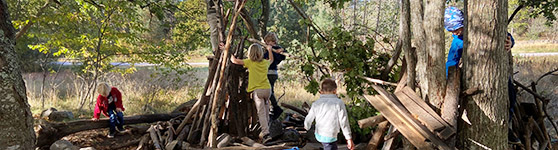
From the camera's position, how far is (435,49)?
335 cm

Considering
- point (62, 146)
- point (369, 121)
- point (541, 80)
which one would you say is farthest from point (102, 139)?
point (541, 80)

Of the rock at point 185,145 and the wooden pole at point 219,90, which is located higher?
the wooden pole at point 219,90

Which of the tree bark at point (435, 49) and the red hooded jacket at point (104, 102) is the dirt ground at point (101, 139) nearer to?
the red hooded jacket at point (104, 102)

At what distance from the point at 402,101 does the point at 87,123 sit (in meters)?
4.60

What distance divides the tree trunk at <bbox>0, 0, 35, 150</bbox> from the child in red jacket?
124 inches

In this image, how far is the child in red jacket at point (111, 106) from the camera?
19.0 feet

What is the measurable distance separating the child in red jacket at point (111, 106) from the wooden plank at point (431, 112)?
4.51 meters

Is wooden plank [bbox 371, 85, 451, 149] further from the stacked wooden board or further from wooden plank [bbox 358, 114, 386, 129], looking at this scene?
wooden plank [bbox 358, 114, 386, 129]

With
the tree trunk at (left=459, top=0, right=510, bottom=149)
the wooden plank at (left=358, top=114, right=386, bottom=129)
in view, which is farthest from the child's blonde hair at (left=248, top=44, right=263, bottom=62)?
the tree trunk at (left=459, top=0, right=510, bottom=149)

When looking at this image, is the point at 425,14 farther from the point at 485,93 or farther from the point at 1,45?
the point at 1,45

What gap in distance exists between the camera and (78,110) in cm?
880

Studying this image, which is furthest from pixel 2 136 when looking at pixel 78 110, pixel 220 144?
pixel 78 110

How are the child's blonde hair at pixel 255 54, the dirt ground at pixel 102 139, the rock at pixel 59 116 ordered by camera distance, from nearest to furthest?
the child's blonde hair at pixel 255 54 → the dirt ground at pixel 102 139 → the rock at pixel 59 116

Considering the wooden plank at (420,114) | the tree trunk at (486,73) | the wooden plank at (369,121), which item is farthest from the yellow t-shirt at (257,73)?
the tree trunk at (486,73)
